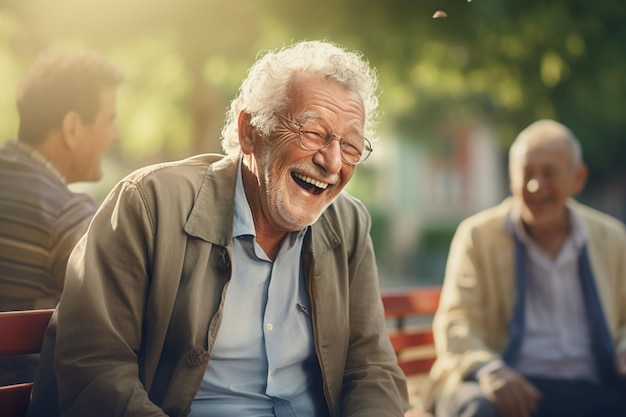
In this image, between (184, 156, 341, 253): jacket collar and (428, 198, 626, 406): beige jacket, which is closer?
(184, 156, 341, 253): jacket collar

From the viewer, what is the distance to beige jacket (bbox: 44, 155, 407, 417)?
2.25 meters

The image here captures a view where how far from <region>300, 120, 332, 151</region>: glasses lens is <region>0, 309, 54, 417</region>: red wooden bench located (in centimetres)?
99

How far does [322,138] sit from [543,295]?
1919mm

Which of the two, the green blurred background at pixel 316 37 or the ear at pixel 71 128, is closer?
the ear at pixel 71 128

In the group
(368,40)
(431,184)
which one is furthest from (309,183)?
(431,184)

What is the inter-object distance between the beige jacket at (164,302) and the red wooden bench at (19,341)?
30 cm

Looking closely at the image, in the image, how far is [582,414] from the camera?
3.72m

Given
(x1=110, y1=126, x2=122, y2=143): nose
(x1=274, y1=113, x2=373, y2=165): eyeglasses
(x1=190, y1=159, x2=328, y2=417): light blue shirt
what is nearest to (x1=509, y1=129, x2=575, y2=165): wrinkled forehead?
(x1=274, y1=113, x2=373, y2=165): eyeglasses

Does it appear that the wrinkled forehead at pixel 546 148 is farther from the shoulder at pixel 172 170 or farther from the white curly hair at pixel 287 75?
the shoulder at pixel 172 170

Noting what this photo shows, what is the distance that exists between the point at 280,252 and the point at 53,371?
0.78 metres

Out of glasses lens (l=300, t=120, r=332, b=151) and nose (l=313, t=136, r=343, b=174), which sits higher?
glasses lens (l=300, t=120, r=332, b=151)

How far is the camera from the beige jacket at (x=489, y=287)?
3.91 metres

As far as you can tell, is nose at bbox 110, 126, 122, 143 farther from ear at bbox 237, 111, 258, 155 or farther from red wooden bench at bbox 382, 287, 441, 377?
red wooden bench at bbox 382, 287, 441, 377

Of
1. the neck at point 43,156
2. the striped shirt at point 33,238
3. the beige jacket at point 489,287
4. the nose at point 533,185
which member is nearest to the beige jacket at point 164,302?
the striped shirt at point 33,238
